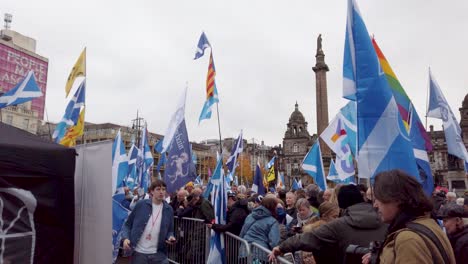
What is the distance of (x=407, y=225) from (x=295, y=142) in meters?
87.6

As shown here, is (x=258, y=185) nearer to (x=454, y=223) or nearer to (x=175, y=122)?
(x=175, y=122)

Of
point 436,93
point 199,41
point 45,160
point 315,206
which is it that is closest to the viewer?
point 45,160

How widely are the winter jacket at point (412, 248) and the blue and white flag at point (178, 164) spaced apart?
7.25 meters

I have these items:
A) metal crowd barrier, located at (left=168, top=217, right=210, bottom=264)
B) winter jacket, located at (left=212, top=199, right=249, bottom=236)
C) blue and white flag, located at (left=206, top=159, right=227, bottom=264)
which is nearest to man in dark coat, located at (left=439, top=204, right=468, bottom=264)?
winter jacket, located at (left=212, top=199, right=249, bottom=236)

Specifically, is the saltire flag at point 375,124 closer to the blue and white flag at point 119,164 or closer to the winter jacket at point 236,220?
the winter jacket at point 236,220

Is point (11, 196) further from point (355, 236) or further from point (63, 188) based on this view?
point (355, 236)

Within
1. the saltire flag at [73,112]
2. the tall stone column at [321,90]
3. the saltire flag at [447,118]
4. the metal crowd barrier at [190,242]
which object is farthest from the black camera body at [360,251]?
the tall stone column at [321,90]

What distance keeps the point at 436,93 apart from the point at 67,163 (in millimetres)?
7637

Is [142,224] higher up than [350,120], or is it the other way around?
[350,120]

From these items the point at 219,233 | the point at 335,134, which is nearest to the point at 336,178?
the point at 335,134

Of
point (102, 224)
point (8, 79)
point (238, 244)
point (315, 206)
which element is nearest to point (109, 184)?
point (102, 224)

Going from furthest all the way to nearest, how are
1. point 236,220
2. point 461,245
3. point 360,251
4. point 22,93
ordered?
point 22,93
point 236,220
point 461,245
point 360,251

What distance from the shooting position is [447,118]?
318 inches

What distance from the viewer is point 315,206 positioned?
6.88m
